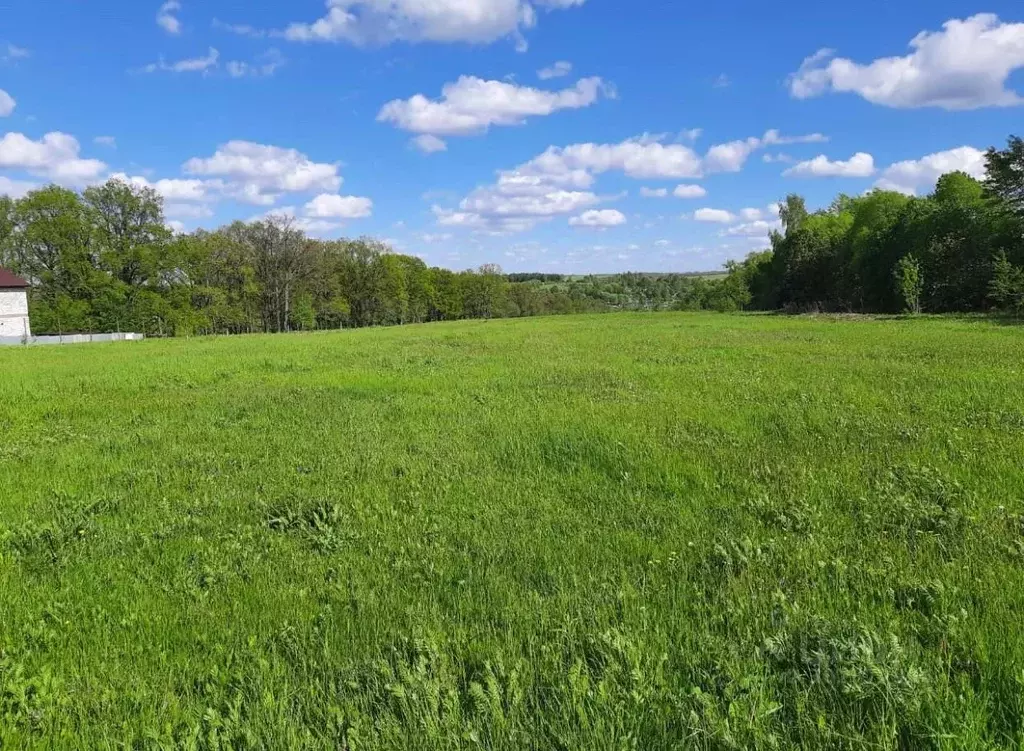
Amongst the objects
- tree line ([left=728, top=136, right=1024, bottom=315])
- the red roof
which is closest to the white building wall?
the red roof

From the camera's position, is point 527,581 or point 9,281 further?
point 9,281

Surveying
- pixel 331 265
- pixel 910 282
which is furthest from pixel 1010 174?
pixel 331 265

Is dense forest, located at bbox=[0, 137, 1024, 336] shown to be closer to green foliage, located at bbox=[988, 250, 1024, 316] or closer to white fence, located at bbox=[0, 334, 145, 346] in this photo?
green foliage, located at bbox=[988, 250, 1024, 316]

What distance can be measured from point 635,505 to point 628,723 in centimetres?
319

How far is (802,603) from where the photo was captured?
386 cm

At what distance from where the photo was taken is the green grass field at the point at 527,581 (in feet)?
9.52

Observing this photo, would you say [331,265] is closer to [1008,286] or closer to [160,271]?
[160,271]

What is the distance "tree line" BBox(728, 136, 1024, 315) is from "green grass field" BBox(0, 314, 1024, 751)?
123 ft

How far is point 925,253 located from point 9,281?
3292 inches

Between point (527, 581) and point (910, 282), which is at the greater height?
point (910, 282)

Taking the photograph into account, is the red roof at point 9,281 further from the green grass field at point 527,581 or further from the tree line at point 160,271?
the green grass field at point 527,581

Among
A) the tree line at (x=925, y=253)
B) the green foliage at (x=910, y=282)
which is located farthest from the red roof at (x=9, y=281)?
the green foliage at (x=910, y=282)

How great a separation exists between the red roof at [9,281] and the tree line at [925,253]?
7819cm

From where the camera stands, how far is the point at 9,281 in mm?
61469
